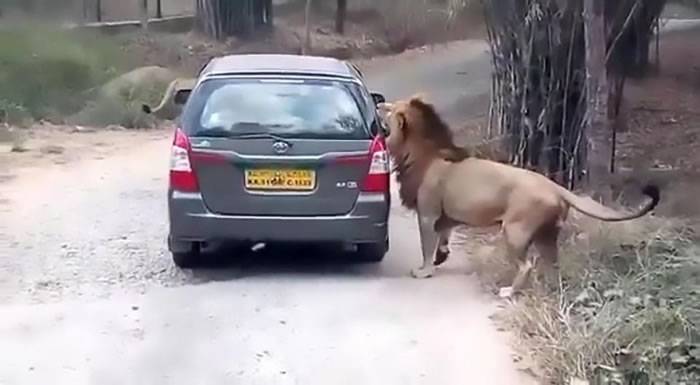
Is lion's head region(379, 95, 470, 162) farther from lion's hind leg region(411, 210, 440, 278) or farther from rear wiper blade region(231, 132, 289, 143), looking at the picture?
rear wiper blade region(231, 132, 289, 143)

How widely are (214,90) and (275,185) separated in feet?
2.88

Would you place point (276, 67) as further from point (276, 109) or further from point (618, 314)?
point (618, 314)

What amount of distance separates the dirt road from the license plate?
68 centimetres

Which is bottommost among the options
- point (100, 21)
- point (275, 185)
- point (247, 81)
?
point (100, 21)

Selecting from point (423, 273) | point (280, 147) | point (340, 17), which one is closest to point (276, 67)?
point (280, 147)

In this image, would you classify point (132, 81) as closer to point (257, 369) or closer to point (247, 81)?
point (247, 81)

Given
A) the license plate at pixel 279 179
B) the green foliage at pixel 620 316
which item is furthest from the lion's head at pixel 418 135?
the green foliage at pixel 620 316

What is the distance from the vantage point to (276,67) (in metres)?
10.2

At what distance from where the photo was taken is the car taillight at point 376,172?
9688 mm

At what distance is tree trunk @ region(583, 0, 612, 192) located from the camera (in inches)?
432

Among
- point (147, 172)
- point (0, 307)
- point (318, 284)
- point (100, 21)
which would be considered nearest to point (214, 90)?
point (318, 284)

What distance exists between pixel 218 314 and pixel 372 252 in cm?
206

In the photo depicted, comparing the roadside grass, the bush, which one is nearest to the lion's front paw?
the roadside grass

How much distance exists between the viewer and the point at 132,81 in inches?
834
